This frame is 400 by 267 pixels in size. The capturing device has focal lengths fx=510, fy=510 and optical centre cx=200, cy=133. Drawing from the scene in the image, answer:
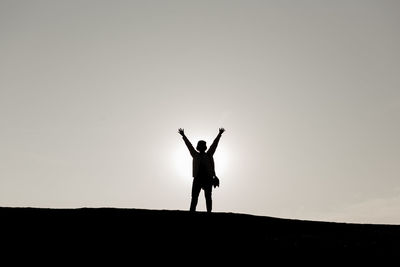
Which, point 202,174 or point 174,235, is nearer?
point 174,235

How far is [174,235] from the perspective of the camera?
10.7 metres

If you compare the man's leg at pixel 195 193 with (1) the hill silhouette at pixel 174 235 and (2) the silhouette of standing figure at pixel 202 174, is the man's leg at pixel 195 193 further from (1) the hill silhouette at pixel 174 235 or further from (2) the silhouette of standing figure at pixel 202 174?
(1) the hill silhouette at pixel 174 235

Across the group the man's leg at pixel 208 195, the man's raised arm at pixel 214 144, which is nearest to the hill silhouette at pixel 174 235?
the man's leg at pixel 208 195

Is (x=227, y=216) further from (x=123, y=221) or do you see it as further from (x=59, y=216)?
(x=59, y=216)

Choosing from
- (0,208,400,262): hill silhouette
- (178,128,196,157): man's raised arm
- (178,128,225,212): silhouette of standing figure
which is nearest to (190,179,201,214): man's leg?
(178,128,225,212): silhouette of standing figure

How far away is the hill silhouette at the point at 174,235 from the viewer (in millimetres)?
9664

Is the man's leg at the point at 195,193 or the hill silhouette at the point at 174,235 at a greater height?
the man's leg at the point at 195,193

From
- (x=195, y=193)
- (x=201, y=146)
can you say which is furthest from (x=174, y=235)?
(x=201, y=146)

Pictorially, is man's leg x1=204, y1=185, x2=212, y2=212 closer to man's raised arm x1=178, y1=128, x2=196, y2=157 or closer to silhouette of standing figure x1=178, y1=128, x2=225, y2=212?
silhouette of standing figure x1=178, y1=128, x2=225, y2=212

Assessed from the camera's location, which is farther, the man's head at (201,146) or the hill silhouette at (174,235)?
the man's head at (201,146)

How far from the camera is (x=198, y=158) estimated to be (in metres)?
14.4

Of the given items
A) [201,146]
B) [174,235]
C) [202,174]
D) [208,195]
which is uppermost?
[201,146]

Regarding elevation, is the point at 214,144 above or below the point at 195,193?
above

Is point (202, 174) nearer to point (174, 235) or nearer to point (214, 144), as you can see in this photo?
point (214, 144)
